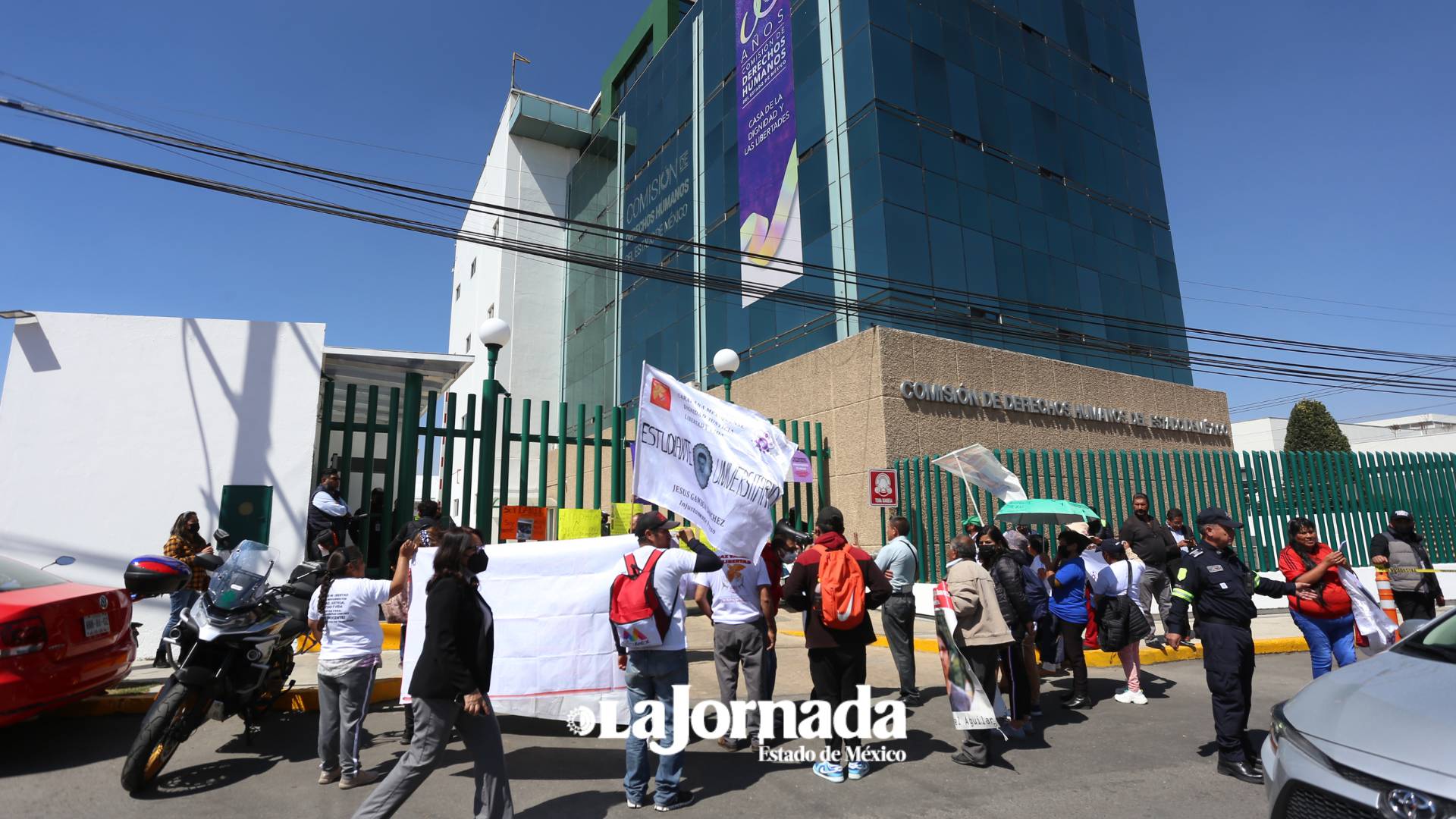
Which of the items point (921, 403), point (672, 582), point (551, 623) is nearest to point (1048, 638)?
point (672, 582)

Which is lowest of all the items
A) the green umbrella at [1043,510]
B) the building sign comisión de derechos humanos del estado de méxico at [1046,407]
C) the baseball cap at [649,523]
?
the baseball cap at [649,523]

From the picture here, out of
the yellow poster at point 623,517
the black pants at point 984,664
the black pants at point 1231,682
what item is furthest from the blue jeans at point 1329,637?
the yellow poster at point 623,517

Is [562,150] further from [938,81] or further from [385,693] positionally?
[385,693]

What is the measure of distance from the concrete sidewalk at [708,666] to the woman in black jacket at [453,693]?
297cm

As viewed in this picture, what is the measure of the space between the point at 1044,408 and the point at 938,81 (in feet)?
27.1

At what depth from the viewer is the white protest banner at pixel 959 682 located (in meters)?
5.31

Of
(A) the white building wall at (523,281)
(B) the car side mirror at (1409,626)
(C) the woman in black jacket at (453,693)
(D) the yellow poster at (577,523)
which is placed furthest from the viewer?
(A) the white building wall at (523,281)

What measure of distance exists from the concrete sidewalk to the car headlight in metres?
4.20

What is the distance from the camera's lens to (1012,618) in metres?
6.02

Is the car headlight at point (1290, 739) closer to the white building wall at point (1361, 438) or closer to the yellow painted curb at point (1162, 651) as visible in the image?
the yellow painted curb at point (1162, 651)

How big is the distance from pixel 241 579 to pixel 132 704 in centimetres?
234

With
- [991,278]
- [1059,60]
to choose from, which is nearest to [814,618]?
[991,278]

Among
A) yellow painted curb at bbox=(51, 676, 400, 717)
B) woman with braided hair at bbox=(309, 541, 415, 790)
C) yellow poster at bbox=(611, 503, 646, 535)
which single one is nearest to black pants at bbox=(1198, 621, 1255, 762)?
woman with braided hair at bbox=(309, 541, 415, 790)

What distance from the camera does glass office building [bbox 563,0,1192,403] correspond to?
1675 centimetres
